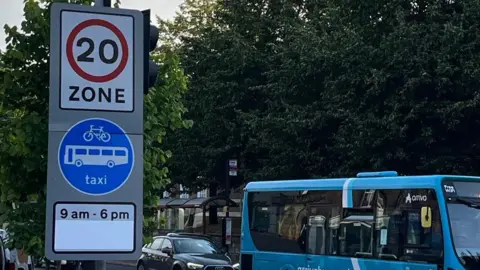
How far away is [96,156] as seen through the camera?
4938mm

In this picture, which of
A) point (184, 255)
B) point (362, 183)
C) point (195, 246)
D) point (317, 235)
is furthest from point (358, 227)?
point (195, 246)

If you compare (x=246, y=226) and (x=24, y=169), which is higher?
(x=24, y=169)

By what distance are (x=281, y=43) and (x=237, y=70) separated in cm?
205

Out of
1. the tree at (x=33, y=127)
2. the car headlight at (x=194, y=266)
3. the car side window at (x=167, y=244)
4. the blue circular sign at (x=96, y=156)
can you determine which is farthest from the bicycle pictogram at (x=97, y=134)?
the car side window at (x=167, y=244)

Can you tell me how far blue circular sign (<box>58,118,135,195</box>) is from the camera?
4.86 meters

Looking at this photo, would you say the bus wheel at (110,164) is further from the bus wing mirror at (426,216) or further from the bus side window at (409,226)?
the bus wing mirror at (426,216)

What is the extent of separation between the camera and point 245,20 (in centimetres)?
3400

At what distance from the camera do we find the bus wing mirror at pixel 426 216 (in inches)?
562

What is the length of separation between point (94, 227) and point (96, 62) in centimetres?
98

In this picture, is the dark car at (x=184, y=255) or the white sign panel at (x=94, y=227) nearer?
the white sign panel at (x=94, y=227)

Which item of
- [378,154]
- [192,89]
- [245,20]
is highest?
[245,20]

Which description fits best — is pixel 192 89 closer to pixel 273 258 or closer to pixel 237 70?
pixel 237 70

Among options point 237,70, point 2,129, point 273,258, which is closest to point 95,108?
point 2,129

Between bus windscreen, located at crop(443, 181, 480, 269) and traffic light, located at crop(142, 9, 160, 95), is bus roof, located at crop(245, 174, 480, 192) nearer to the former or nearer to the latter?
bus windscreen, located at crop(443, 181, 480, 269)
